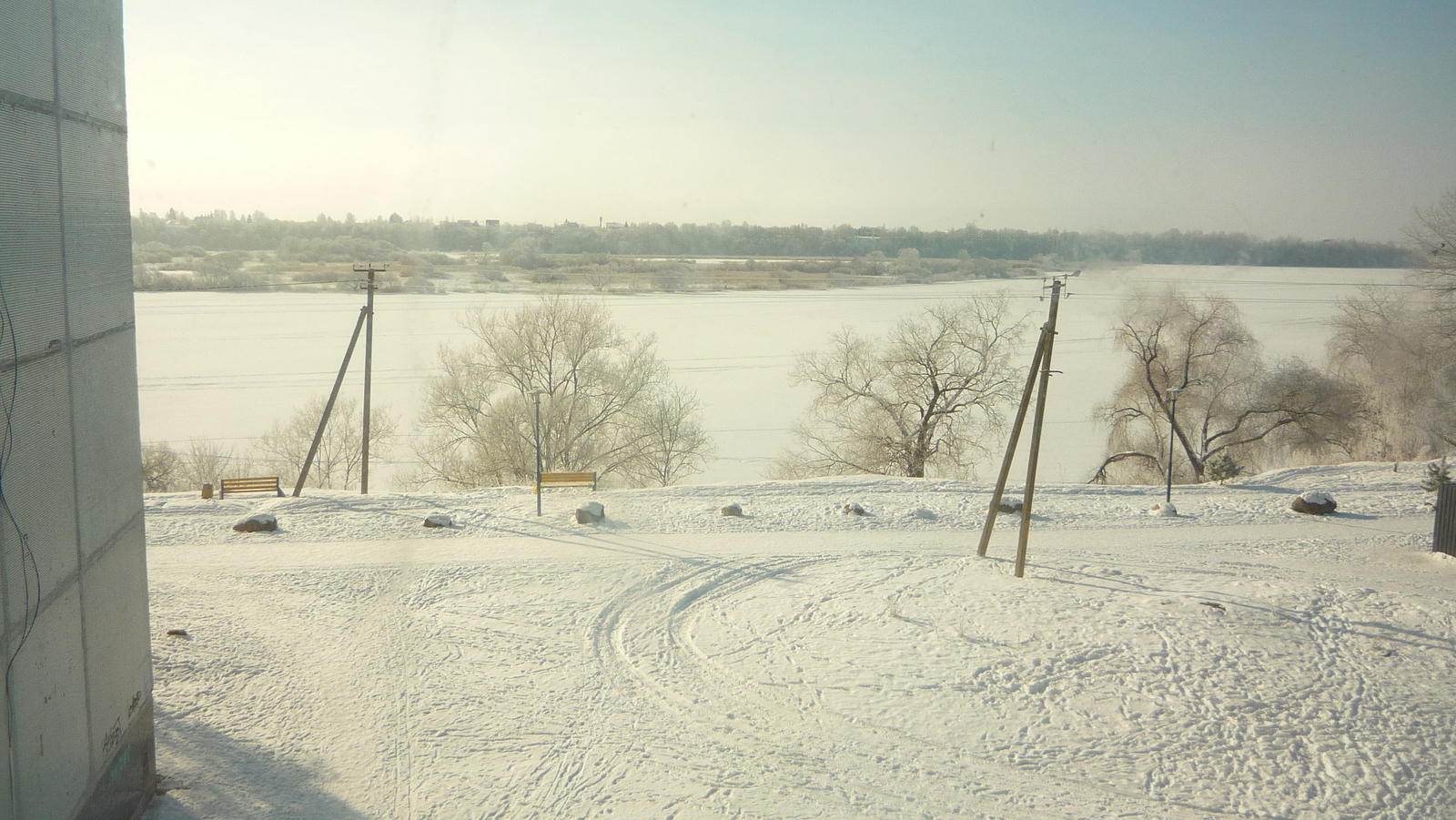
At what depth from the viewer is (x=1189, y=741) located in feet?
22.1

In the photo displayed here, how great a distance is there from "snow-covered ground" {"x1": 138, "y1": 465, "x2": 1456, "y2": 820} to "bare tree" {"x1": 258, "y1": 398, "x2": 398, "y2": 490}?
46.5 ft

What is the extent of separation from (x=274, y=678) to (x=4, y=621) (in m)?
4.16

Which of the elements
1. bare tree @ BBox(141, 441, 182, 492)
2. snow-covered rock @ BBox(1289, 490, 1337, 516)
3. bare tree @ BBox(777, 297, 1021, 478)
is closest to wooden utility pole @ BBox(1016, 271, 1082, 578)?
snow-covered rock @ BBox(1289, 490, 1337, 516)

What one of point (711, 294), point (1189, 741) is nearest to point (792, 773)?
Answer: point (1189, 741)

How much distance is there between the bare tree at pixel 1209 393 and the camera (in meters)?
25.5

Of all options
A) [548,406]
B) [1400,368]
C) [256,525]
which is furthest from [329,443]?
[1400,368]

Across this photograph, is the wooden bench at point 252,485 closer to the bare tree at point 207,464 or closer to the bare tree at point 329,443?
the bare tree at point 329,443

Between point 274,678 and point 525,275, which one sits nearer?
point 274,678

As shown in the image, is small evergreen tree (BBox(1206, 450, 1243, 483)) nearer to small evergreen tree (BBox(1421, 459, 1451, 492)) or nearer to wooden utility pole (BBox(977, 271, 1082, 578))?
small evergreen tree (BBox(1421, 459, 1451, 492))

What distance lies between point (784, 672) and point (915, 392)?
1796 cm

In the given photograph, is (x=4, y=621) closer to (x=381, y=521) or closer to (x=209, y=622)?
(x=209, y=622)

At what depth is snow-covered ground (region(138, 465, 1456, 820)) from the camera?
596 centimetres

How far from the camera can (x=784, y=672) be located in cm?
795

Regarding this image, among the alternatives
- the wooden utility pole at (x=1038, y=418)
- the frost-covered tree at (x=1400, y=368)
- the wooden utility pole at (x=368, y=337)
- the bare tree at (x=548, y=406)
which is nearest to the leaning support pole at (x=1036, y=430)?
the wooden utility pole at (x=1038, y=418)
